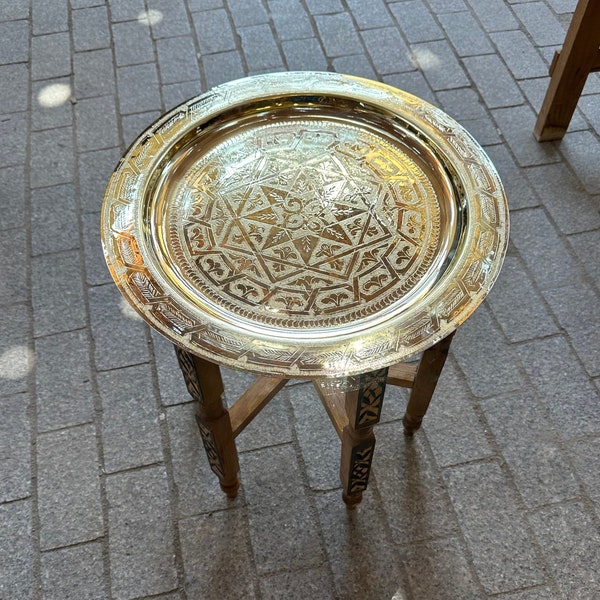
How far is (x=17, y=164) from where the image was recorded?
10.3 feet

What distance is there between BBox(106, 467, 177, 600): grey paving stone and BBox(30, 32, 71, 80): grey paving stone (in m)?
2.31

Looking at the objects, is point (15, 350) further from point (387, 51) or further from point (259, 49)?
point (387, 51)

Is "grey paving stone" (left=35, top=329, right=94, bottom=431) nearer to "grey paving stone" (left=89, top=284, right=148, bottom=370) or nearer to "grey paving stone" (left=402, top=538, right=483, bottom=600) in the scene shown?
"grey paving stone" (left=89, top=284, right=148, bottom=370)

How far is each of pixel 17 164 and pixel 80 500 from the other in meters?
1.70

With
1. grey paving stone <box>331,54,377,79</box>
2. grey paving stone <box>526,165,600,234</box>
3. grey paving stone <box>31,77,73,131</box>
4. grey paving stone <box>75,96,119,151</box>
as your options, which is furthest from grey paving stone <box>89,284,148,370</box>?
grey paving stone <box>526,165,600,234</box>

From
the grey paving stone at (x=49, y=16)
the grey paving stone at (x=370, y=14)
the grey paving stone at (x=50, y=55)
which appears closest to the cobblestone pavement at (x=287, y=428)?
the grey paving stone at (x=50, y=55)

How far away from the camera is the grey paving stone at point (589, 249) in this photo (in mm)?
2721

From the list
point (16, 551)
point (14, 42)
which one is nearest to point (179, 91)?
point (14, 42)

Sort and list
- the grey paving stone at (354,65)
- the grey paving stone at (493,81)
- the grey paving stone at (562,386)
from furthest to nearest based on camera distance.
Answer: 1. the grey paving stone at (354,65)
2. the grey paving stone at (493,81)
3. the grey paving stone at (562,386)

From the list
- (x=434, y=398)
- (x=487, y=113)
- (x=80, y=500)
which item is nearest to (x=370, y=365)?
(x=434, y=398)

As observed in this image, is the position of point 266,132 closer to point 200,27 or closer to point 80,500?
point 80,500

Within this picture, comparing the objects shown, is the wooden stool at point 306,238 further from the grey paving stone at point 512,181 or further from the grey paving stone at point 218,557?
the grey paving stone at point 512,181

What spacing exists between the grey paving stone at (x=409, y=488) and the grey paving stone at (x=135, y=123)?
72.6 inches

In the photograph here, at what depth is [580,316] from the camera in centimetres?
259
